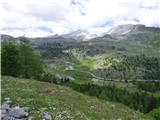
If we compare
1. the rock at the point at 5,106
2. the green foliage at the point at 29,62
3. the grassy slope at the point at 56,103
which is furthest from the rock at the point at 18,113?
the green foliage at the point at 29,62

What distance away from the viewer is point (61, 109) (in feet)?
109

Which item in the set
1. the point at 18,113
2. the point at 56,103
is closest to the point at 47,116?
the point at 18,113

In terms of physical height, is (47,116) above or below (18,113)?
below

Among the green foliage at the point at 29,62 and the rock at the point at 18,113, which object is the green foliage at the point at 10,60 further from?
the rock at the point at 18,113

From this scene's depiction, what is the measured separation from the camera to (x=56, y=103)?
35031 mm

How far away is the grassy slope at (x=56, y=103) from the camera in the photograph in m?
32.3

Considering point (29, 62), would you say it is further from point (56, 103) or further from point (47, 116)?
point (47, 116)

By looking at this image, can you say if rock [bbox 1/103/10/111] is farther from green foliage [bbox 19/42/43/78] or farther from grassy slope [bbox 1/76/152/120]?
green foliage [bbox 19/42/43/78]

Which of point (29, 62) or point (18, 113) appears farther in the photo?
point (29, 62)

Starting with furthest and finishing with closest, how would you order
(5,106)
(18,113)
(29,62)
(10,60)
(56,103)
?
(29,62) → (10,60) → (56,103) → (5,106) → (18,113)

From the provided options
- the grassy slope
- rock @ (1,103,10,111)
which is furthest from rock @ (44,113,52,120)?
rock @ (1,103,10,111)

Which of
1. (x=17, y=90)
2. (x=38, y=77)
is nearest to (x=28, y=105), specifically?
(x=17, y=90)

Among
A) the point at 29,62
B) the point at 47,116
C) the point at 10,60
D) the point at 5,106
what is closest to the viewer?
the point at 47,116

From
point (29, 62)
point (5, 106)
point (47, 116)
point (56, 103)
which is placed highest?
point (29, 62)
